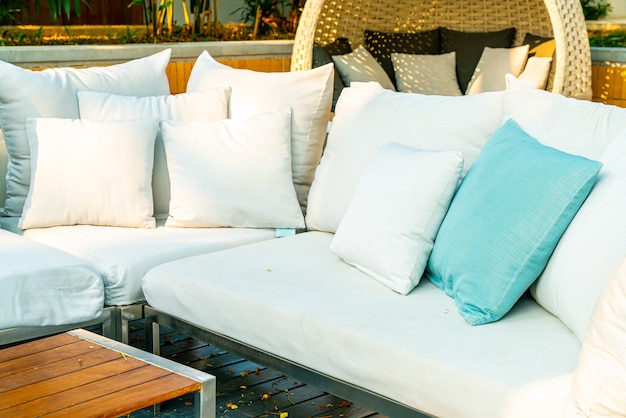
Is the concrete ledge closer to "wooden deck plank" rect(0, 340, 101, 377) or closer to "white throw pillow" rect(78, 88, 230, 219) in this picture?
"white throw pillow" rect(78, 88, 230, 219)

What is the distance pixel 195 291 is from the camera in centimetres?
249

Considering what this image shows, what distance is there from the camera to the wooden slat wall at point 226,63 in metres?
4.78

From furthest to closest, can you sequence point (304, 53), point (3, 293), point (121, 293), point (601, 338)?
point (304, 53), point (121, 293), point (3, 293), point (601, 338)

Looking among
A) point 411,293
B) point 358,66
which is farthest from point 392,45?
point 411,293

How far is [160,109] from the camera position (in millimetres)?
3246

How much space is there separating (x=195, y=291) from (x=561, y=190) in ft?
3.49

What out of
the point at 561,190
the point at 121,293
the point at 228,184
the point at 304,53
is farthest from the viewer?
the point at 304,53

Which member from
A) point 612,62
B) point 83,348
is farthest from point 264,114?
point 612,62

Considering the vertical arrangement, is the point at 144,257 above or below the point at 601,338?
below

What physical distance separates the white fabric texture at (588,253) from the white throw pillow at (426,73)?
4.07 meters

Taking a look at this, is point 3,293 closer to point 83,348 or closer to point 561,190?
point 83,348

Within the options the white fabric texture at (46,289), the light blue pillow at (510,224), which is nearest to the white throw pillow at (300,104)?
the white fabric texture at (46,289)

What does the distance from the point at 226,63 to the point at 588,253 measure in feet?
11.6

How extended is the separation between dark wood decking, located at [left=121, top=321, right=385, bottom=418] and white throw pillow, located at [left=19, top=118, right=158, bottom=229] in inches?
19.8
